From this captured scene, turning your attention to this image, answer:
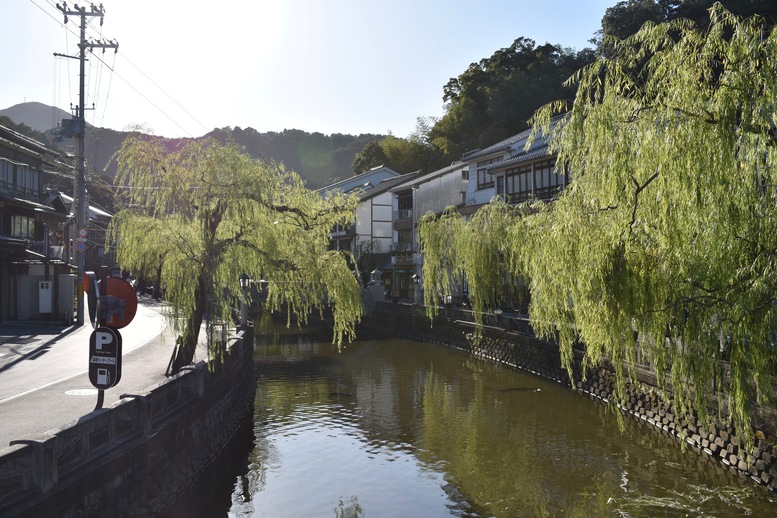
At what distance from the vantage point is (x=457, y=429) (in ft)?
65.9

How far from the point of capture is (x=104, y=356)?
408 inches

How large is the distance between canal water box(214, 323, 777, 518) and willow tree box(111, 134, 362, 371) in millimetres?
4599

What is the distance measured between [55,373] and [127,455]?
960cm

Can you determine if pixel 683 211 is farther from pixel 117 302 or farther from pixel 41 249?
pixel 41 249

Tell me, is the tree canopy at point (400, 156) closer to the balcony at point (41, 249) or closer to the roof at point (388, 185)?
the roof at point (388, 185)

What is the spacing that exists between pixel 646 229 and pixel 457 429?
38.0ft

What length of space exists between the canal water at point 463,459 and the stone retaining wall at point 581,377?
0.42m

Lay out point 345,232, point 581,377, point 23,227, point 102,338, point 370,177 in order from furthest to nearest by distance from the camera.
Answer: point 370,177 < point 345,232 < point 23,227 < point 581,377 < point 102,338

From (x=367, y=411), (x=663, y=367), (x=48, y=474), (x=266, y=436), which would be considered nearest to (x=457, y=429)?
(x=367, y=411)

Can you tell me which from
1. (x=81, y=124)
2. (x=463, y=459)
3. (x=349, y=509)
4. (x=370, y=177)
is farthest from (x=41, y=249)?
(x=370, y=177)

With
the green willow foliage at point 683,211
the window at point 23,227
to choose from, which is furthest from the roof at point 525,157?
the window at point 23,227

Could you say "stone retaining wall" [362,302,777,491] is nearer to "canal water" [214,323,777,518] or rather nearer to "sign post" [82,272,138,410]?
"canal water" [214,323,777,518]

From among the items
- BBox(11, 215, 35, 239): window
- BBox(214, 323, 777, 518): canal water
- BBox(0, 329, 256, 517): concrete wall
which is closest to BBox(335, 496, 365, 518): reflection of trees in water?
BBox(214, 323, 777, 518): canal water

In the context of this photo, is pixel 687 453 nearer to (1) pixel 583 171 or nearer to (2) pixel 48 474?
(1) pixel 583 171
